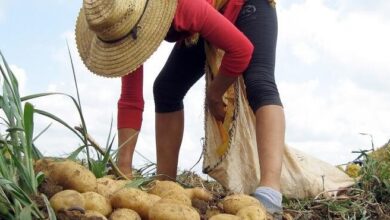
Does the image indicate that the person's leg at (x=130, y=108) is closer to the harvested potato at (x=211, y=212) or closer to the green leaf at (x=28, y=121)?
the harvested potato at (x=211, y=212)

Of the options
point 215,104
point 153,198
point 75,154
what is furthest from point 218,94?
point 153,198

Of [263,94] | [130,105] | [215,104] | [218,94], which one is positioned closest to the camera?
[263,94]

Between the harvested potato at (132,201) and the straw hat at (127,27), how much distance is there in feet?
3.11

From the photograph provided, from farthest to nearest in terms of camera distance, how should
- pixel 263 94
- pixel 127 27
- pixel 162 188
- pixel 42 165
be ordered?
pixel 263 94
pixel 127 27
pixel 162 188
pixel 42 165

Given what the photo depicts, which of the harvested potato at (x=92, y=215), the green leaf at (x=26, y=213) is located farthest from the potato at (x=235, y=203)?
the green leaf at (x=26, y=213)

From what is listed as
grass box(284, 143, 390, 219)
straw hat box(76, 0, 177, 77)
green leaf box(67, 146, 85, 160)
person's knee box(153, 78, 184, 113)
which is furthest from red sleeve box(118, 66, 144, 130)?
green leaf box(67, 146, 85, 160)

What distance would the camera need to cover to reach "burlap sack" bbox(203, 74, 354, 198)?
3.51 m

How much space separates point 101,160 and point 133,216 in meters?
0.53

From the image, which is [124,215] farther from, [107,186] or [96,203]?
[107,186]

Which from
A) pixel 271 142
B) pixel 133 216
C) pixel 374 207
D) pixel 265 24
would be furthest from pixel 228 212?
pixel 374 207

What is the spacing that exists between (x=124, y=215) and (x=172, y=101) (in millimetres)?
1816

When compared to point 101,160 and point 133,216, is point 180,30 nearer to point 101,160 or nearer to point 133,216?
point 101,160

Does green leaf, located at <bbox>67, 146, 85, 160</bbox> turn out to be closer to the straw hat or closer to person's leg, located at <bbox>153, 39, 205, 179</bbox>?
the straw hat

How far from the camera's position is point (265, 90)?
10.3 ft
